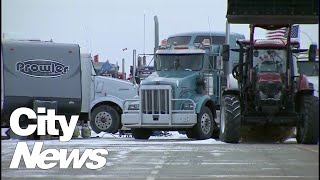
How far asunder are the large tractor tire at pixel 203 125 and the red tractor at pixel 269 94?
7.28 ft

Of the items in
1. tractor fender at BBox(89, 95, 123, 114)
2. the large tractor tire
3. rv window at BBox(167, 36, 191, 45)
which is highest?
rv window at BBox(167, 36, 191, 45)

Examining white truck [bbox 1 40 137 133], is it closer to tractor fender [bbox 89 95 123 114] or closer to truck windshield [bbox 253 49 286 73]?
tractor fender [bbox 89 95 123 114]

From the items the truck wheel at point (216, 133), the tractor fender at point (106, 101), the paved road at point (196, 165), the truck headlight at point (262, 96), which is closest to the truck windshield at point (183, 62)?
the truck wheel at point (216, 133)

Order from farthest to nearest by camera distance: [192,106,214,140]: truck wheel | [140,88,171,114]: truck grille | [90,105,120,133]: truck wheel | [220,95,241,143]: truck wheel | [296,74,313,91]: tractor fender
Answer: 1. [90,105,120,133]: truck wheel
2. [140,88,171,114]: truck grille
3. [192,106,214,140]: truck wheel
4. [296,74,313,91]: tractor fender
5. [220,95,241,143]: truck wheel

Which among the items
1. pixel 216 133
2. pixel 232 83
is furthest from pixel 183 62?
pixel 232 83

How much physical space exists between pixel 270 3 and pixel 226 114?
7597 mm

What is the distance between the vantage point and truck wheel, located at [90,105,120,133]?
75.4 feet

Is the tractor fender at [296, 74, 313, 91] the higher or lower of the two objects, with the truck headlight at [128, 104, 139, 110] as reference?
higher

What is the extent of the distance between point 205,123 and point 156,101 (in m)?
1.55

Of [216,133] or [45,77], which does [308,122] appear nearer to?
[216,133]

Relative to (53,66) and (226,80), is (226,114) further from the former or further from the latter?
(53,66)

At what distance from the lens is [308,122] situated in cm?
1550

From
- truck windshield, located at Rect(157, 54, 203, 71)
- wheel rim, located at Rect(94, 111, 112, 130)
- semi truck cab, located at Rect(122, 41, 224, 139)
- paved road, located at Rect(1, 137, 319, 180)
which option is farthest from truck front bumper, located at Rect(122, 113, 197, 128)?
paved road, located at Rect(1, 137, 319, 180)

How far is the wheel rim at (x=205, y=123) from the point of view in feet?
63.7
